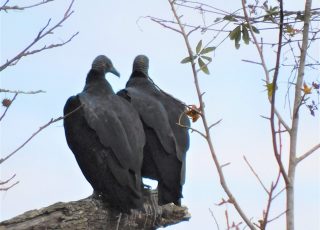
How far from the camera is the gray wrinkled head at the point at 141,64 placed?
5.68 meters

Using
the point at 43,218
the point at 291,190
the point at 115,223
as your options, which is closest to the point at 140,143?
the point at 115,223

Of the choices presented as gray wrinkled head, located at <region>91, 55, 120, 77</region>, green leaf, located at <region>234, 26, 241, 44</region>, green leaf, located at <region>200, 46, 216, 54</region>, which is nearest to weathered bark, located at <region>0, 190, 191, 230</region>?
gray wrinkled head, located at <region>91, 55, 120, 77</region>

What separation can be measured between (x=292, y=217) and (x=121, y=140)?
9.74 feet

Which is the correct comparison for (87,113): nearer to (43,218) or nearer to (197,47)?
(43,218)

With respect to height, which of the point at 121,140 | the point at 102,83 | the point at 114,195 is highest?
the point at 102,83

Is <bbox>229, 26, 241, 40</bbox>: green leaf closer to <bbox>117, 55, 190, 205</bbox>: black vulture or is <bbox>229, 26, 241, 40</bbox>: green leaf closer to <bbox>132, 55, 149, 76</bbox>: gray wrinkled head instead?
<bbox>117, 55, 190, 205</bbox>: black vulture

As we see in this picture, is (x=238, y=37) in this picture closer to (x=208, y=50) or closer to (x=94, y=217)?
(x=208, y=50)

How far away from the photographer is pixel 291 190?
71.2 inches

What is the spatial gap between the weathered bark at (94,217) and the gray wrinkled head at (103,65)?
941 mm

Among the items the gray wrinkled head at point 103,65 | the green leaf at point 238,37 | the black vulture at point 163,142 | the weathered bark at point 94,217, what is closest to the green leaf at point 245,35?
the green leaf at point 238,37

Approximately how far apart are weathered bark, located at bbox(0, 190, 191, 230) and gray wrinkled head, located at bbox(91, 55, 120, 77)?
0.94m

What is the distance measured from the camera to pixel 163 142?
491cm

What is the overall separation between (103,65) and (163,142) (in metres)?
0.86

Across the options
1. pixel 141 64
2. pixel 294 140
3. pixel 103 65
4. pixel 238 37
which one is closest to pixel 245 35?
pixel 238 37
